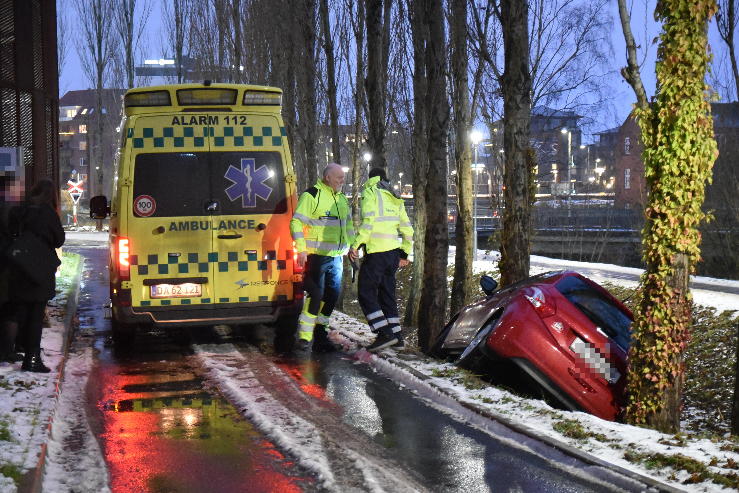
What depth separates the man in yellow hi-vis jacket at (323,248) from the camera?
995 centimetres

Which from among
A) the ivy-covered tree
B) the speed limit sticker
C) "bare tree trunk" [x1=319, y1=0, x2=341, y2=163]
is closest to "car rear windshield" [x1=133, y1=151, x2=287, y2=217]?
the speed limit sticker

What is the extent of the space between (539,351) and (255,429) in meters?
2.41

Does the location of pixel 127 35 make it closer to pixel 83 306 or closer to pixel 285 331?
pixel 83 306

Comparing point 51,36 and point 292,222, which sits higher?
point 51,36

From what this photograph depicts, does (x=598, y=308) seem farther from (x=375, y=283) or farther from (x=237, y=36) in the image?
(x=237, y=36)

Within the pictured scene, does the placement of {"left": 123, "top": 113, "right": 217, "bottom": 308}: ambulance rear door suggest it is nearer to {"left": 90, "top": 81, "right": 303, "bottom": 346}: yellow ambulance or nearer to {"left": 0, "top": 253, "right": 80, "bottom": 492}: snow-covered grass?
{"left": 90, "top": 81, "right": 303, "bottom": 346}: yellow ambulance

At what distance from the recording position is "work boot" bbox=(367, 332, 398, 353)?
9789 millimetres

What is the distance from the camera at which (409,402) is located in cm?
756

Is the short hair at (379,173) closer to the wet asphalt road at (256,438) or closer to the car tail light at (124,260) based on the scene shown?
the wet asphalt road at (256,438)

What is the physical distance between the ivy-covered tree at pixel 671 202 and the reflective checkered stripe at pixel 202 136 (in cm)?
426

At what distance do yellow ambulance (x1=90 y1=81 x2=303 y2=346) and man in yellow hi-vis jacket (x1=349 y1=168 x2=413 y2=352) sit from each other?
0.79 m

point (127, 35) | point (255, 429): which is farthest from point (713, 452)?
point (127, 35)

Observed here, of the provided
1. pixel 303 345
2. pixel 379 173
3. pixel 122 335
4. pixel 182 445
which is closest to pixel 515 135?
pixel 379 173

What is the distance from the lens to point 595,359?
772 cm
